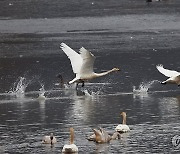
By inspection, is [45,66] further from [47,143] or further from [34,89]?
[47,143]

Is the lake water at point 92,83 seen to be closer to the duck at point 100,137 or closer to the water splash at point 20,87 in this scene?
the water splash at point 20,87

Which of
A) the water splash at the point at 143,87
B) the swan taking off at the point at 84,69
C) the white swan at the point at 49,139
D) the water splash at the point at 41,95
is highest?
the swan taking off at the point at 84,69

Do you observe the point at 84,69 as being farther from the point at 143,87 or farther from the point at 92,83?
the point at 92,83

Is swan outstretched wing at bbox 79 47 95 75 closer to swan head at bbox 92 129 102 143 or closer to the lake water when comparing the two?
the lake water

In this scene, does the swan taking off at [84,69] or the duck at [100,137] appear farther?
the swan taking off at [84,69]

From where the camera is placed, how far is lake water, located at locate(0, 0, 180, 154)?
20.7 metres

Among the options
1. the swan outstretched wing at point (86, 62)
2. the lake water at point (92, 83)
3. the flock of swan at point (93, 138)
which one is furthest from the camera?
the swan outstretched wing at point (86, 62)

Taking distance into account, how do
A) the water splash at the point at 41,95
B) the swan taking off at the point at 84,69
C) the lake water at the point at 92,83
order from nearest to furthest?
1. the lake water at the point at 92,83
2. the water splash at the point at 41,95
3. the swan taking off at the point at 84,69

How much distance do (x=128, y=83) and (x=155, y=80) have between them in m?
1.07

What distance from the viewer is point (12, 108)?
992 inches

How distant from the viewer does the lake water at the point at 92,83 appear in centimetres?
2073

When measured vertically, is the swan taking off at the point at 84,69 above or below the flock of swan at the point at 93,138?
above

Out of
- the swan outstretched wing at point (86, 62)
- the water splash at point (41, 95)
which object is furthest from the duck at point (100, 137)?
the swan outstretched wing at point (86, 62)

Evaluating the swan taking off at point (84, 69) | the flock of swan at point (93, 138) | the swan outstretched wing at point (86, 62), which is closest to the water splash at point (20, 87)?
the swan taking off at point (84, 69)
